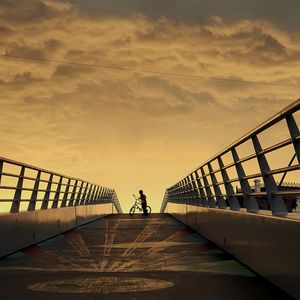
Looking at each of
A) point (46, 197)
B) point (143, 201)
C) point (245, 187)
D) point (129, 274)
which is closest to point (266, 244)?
point (129, 274)

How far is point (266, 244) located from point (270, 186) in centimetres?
82

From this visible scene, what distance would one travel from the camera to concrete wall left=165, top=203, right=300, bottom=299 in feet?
22.7

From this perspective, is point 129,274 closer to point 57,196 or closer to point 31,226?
point 31,226

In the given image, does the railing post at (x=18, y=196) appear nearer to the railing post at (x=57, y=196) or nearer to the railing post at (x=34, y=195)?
the railing post at (x=34, y=195)

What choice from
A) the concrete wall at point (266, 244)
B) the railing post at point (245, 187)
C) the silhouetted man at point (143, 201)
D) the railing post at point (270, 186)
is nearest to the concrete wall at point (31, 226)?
the concrete wall at point (266, 244)

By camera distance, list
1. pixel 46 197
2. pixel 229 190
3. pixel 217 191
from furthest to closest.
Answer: pixel 46 197 → pixel 217 191 → pixel 229 190

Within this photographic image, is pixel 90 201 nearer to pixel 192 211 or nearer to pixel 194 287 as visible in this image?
pixel 192 211

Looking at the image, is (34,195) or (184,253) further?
(34,195)

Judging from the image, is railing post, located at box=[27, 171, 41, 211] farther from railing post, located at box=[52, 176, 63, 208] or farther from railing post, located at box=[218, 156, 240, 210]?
railing post, located at box=[218, 156, 240, 210]

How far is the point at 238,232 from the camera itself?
10.7 metres

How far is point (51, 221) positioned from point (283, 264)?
11.6m

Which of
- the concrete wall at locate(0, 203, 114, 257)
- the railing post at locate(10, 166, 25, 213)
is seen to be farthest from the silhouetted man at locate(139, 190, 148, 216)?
the railing post at locate(10, 166, 25, 213)

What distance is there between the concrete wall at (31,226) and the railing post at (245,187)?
181 inches

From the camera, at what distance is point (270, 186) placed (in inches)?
340
